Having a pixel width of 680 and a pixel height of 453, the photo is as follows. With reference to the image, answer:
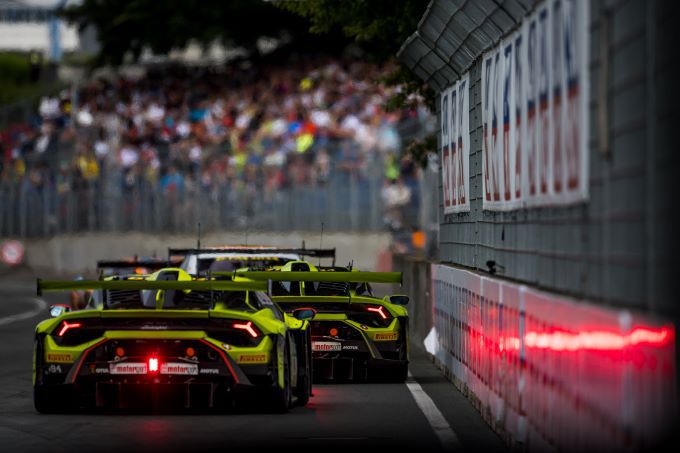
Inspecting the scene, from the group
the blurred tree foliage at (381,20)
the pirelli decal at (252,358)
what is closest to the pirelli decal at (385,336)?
the pirelli decal at (252,358)

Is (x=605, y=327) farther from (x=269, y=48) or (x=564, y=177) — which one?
(x=269, y=48)

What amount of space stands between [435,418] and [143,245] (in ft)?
107

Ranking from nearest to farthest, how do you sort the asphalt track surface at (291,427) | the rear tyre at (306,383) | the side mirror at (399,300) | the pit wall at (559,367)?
the pit wall at (559,367) < the asphalt track surface at (291,427) < the rear tyre at (306,383) < the side mirror at (399,300)

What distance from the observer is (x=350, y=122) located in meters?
42.7

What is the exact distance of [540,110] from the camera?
12508 mm

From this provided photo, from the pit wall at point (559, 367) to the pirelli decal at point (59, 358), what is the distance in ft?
10.4

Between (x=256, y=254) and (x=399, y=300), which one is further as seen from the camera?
(x=256, y=254)

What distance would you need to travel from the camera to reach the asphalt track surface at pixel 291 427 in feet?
42.9

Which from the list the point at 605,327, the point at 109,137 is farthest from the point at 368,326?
the point at 109,137

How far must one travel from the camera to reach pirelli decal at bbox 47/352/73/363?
15.0m

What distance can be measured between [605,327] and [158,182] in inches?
1447

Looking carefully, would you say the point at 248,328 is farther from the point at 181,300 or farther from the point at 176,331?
the point at 181,300

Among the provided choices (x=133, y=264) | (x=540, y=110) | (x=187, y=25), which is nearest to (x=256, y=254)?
(x=133, y=264)

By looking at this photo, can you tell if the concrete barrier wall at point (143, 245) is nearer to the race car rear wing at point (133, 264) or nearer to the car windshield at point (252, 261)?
the race car rear wing at point (133, 264)
